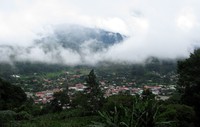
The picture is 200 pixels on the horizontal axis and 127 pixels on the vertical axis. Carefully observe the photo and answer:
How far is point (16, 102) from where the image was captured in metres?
38.0

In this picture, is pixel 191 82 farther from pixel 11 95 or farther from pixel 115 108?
pixel 11 95

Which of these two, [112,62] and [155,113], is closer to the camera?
[155,113]

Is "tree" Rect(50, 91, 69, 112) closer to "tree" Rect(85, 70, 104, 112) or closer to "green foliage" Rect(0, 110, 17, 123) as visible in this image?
"tree" Rect(85, 70, 104, 112)

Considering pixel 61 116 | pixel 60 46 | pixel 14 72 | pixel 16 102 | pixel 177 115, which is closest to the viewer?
pixel 177 115

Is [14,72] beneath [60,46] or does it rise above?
beneath

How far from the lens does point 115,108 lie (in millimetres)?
13906

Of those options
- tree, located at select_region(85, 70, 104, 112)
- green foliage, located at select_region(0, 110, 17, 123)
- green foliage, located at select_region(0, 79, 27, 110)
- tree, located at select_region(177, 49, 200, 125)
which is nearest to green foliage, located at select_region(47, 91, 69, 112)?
tree, located at select_region(85, 70, 104, 112)

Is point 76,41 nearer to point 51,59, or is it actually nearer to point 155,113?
point 51,59

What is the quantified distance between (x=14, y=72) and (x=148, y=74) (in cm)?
4123

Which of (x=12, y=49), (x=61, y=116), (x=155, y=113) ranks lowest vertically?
(x=61, y=116)

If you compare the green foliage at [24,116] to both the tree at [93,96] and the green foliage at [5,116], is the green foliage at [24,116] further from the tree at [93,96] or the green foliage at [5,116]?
the green foliage at [5,116]

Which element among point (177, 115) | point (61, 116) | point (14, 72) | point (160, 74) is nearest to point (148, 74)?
point (160, 74)

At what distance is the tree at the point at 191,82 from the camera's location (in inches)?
1054

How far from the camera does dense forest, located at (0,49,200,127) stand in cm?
1345
